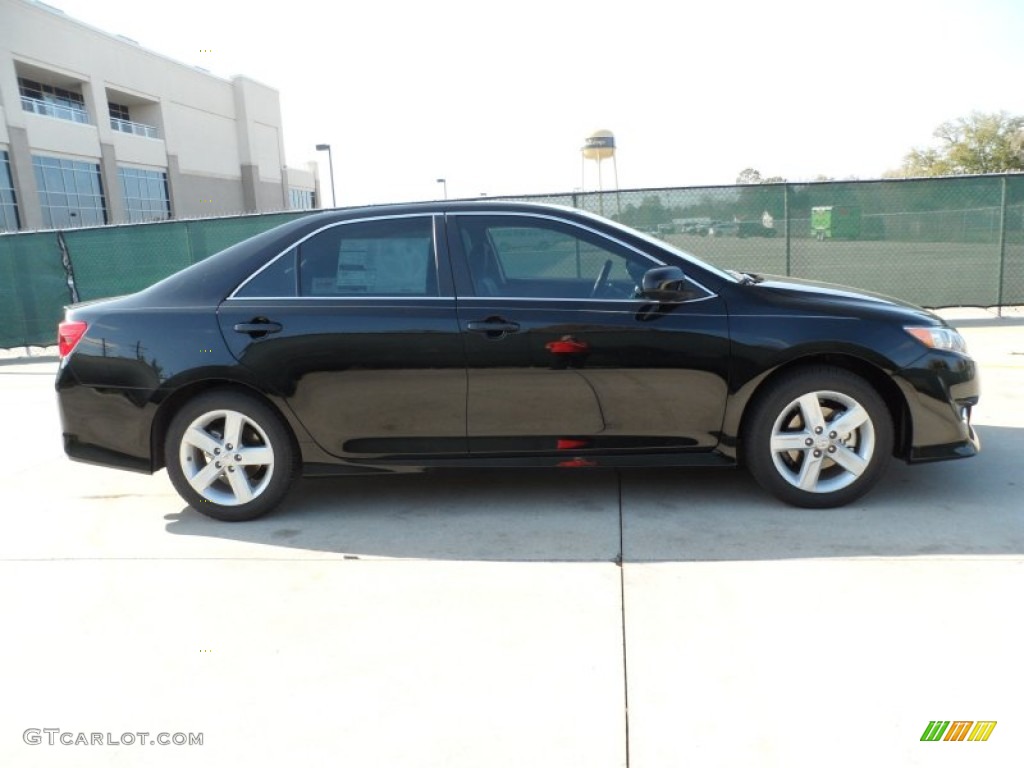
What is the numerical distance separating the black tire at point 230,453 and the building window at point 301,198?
72851 mm

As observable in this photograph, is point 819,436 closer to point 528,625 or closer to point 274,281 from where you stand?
point 528,625

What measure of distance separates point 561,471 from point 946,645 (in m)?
2.54

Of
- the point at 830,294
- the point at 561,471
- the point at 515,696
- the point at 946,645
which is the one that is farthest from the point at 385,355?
the point at 946,645

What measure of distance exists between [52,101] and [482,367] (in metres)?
52.8

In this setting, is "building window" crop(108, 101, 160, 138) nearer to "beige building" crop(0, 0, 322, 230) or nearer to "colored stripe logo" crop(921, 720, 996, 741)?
"beige building" crop(0, 0, 322, 230)

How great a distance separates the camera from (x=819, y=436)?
421 centimetres

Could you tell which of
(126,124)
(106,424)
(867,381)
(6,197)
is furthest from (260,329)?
(126,124)

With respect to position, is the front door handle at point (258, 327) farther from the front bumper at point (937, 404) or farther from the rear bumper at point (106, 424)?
the front bumper at point (937, 404)

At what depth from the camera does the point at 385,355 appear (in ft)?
14.1

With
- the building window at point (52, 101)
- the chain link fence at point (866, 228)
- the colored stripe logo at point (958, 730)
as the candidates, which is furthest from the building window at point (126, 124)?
the colored stripe logo at point (958, 730)

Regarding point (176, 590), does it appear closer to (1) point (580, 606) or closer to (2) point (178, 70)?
(1) point (580, 606)

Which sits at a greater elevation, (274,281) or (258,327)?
(274,281)

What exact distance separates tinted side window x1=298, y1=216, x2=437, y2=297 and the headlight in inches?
96.9

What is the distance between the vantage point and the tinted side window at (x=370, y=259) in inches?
174
